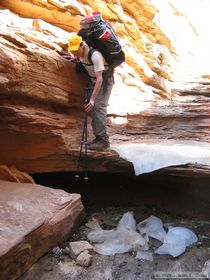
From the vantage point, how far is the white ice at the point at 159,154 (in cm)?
592

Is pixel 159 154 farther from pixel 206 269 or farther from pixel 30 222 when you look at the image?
pixel 30 222

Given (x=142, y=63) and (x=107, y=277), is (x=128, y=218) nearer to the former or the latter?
(x=107, y=277)

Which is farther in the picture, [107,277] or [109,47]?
[109,47]

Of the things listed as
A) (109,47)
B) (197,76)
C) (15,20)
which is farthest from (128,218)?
(197,76)

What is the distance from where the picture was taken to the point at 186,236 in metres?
5.64

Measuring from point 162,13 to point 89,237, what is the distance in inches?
427

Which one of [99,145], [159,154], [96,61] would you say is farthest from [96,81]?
[159,154]

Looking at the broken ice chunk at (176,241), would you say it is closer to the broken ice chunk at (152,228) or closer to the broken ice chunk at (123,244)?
the broken ice chunk at (152,228)

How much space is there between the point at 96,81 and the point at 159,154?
1.76 metres

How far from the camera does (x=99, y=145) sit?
637 centimetres

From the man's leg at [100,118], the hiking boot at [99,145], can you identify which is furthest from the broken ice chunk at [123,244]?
the man's leg at [100,118]

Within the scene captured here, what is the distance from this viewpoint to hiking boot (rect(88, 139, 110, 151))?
20.8 feet

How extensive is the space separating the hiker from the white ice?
40 cm

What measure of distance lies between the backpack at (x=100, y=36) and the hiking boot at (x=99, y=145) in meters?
1.56
